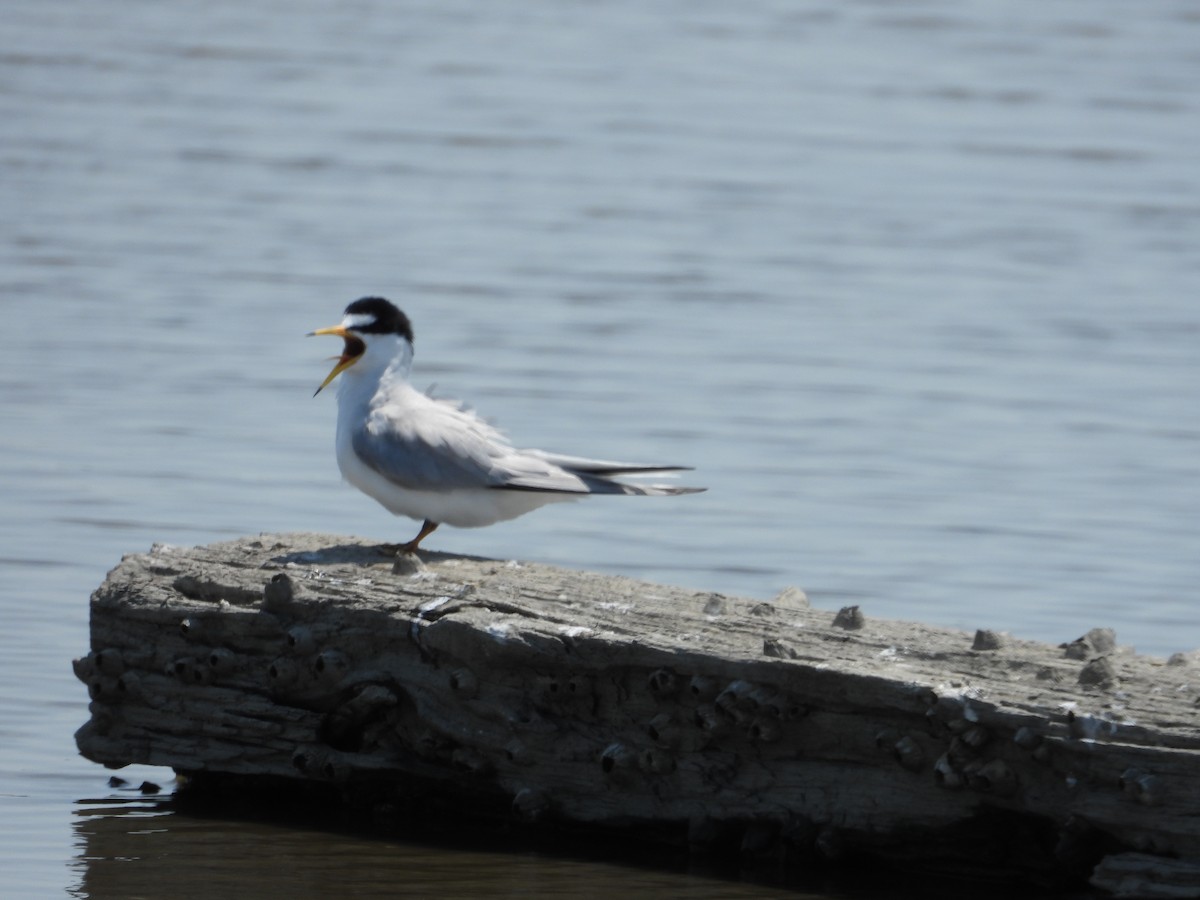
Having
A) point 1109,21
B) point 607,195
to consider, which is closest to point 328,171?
point 607,195

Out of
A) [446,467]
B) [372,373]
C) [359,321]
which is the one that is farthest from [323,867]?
[359,321]

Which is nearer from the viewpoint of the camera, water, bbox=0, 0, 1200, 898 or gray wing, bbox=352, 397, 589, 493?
gray wing, bbox=352, 397, 589, 493

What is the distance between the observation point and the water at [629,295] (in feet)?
29.0

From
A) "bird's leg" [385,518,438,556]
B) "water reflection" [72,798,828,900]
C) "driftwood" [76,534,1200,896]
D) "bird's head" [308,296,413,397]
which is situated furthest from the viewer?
"bird's head" [308,296,413,397]

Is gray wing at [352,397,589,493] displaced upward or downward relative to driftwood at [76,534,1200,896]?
upward

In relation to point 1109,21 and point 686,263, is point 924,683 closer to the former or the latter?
point 686,263

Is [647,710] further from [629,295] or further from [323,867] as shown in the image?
[629,295]

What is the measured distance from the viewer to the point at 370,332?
664cm

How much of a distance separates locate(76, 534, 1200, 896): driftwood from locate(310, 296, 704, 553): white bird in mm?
202

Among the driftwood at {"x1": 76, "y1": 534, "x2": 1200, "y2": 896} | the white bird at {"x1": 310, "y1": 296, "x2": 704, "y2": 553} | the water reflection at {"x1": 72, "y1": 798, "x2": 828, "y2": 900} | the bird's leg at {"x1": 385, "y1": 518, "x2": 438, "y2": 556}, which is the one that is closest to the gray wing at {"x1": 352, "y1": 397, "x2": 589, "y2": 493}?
the white bird at {"x1": 310, "y1": 296, "x2": 704, "y2": 553}

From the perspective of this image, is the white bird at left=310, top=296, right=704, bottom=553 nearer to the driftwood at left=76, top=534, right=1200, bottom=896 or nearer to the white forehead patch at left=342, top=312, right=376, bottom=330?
the white forehead patch at left=342, top=312, right=376, bottom=330

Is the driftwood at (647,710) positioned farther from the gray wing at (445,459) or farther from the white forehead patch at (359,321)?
the white forehead patch at (359,321)

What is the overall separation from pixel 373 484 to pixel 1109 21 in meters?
19.5

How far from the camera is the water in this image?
8.84 metres
